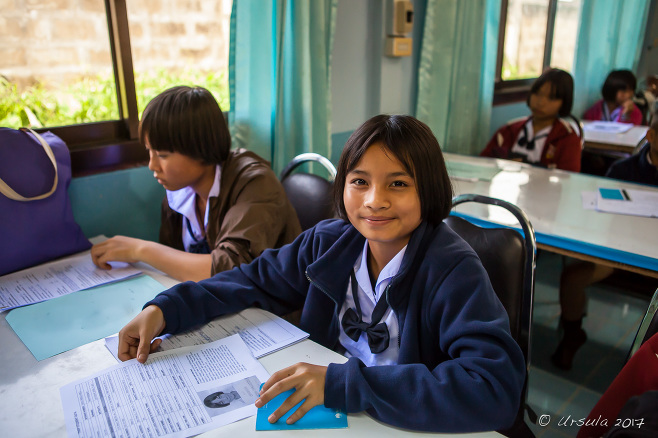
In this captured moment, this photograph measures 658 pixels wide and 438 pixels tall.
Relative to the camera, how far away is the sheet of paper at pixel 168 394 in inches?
30.4

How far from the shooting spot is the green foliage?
5.39ft

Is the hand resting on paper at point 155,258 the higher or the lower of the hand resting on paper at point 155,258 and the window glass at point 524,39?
the lower

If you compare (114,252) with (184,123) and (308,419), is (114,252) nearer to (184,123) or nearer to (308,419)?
(184,123)

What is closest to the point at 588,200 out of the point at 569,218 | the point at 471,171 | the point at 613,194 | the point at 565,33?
the point at 613,194

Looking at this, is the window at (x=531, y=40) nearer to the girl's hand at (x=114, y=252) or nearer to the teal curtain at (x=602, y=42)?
the teal curtain at (x=602, y=42)

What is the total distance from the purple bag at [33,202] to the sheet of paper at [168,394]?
0.67m

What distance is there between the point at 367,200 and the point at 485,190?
1310 millimetres

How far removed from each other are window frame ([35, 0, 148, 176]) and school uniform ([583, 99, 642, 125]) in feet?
12.8

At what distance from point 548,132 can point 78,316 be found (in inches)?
106

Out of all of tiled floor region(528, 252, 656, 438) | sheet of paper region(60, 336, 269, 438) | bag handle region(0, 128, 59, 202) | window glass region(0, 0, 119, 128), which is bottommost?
tiled floor region(528, 252, 656, 438)

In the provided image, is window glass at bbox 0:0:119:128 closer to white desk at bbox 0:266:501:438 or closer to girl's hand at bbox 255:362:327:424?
white desk at bbox 0:266:501:438

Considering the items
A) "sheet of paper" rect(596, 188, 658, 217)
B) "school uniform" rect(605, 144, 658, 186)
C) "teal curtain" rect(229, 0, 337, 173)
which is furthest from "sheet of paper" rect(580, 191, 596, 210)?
"teal curtain" rect(229, 0, 337, 173)

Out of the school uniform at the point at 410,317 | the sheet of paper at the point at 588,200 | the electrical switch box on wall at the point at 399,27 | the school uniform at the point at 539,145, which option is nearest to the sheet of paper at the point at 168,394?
the school uniform at the point at 410,317

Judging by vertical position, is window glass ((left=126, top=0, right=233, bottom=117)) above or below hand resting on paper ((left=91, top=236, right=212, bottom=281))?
above
